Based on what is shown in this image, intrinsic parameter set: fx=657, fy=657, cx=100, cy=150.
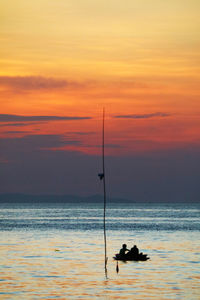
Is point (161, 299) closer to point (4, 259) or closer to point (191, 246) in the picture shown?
point (4, 259)

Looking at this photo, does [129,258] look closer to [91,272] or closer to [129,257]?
[129,257]

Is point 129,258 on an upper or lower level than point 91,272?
upper

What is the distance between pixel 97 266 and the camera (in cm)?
4925

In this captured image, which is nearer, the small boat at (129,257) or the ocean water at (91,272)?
the ocean water at (91,272)

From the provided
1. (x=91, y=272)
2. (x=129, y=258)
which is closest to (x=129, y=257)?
(x=129, y=258)

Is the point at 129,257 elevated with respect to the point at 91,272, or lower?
elevated

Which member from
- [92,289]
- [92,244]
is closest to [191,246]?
[92,244]

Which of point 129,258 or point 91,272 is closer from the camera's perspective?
point 91,272

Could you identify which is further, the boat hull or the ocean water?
→ the boat hull

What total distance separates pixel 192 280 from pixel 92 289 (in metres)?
7.31

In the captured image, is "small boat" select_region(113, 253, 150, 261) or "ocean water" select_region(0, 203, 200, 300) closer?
"ocean water" select_region(0, 203, 200, 300)

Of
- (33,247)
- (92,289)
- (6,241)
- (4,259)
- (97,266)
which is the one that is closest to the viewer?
(92,289)

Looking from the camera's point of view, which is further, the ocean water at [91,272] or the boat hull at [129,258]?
the boat hull at [129,258]

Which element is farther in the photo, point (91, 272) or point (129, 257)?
point (129, 257)
